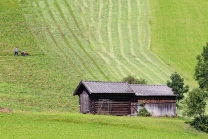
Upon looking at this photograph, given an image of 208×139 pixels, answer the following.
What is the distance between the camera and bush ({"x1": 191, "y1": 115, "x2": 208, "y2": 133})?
67.5 metres

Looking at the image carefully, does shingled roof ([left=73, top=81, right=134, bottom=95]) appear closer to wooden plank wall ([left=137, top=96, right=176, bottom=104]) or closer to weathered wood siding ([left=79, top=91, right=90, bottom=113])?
weathered wood siding ([left=79, top=91, right=90, bottom=113])

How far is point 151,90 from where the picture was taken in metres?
81.1

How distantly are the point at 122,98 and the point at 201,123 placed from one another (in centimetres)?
1292

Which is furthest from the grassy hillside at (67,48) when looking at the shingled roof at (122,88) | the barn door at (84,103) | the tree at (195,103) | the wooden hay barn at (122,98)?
the tree at (195,103)

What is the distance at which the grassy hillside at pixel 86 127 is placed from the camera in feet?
184

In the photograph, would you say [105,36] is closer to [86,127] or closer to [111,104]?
[111,104]

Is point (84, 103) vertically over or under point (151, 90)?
under

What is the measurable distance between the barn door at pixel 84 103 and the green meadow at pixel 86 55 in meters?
1.74

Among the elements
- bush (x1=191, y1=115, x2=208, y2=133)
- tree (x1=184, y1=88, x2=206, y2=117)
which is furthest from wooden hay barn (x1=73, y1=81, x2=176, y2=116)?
bush (x1=191, y1=115, x2=208, y2=133)

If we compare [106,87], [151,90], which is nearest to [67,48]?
[151,90]

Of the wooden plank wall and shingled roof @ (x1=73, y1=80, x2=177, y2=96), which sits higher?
shingled roof @ (x1=73, y1=80, x2=177, y2=96)

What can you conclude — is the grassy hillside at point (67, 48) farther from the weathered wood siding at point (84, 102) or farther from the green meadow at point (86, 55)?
the weathered wood siding at point (84, 102)

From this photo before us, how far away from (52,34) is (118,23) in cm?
1660

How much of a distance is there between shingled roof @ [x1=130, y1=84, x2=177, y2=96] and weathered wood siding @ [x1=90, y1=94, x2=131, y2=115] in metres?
2.18
